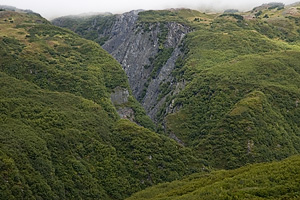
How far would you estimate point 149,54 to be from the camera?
6196 inches

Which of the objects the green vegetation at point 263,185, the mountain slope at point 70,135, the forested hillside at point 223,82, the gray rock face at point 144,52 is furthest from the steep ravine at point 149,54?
the green vegetation at point 263,185

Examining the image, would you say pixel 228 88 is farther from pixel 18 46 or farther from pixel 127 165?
pixel 18 46

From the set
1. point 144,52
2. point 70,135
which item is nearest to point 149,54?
point 144,52

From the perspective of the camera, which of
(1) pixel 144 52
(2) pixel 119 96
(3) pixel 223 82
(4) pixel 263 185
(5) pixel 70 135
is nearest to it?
(4) pixel 263 185

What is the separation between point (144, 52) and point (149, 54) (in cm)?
286

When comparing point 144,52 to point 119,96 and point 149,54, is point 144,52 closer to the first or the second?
point 149,54

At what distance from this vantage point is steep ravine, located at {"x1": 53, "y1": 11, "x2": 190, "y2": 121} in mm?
136625

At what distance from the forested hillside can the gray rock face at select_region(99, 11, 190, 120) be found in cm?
45

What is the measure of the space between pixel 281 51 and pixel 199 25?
148ft

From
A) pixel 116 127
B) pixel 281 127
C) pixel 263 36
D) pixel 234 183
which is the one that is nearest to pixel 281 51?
pixel 263 36

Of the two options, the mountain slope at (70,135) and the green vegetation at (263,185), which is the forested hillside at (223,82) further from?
the green vegetation at (263,185)

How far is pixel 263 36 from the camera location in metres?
151

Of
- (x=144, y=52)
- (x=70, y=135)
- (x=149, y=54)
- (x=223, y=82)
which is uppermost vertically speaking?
(x=70, y=135)

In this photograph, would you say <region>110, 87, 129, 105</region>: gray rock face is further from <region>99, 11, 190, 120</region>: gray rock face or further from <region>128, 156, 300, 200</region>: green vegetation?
<region>128, 156, 300, 200</region>: green vegetation
